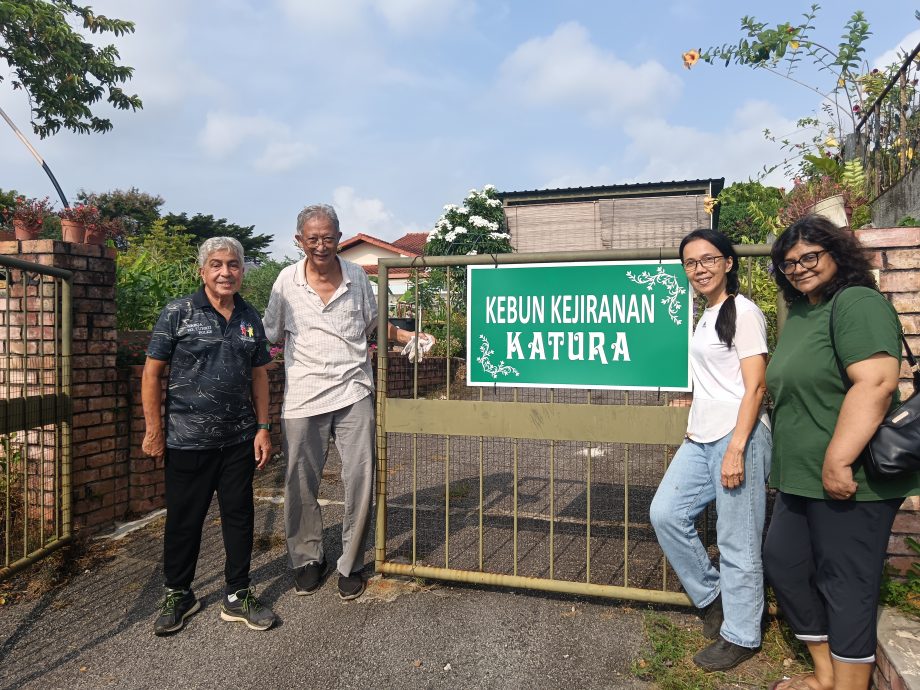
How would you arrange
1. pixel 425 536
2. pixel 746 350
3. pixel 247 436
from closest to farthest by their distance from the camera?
pixel 746 350
pixel 247 436
pixel 425 536

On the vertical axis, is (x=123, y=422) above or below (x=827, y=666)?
above

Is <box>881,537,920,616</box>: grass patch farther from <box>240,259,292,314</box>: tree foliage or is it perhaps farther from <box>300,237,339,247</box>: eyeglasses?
<box>240,259,292,314</box>: tree foliage

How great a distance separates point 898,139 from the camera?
→ 19.6 feet

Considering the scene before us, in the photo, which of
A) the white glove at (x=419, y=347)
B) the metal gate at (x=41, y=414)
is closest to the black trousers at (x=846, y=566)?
the white glove at (x=419, y=347)

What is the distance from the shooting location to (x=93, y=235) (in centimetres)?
441

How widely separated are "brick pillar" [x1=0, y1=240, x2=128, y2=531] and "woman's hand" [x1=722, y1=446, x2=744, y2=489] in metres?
3.72

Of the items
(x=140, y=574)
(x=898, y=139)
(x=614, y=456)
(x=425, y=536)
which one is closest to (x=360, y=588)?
(x=425, y=536)

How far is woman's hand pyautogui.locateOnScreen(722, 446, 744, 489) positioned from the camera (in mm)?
2445

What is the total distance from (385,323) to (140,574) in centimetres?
200

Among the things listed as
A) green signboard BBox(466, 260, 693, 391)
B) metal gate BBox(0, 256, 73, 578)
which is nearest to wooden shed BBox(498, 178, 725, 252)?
green signboard BBox(466, 260, 693, 391)

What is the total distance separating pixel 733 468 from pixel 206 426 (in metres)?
2.32

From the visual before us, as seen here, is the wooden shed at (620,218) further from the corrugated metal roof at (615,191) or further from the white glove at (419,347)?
the white glove at (419,347)

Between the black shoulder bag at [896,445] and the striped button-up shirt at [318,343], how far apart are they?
91.6 inches

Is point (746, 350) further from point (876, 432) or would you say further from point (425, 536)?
point (425, 536)
